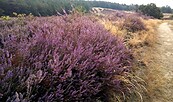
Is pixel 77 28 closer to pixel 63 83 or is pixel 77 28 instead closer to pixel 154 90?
pixel 154 90

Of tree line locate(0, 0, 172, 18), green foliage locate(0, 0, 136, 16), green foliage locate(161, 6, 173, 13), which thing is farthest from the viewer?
green foliage locate(161, 6, 173, 13)

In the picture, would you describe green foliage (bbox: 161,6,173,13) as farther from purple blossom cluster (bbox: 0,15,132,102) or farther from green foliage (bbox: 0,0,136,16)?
purple blossom cluster (bbox: 0,15,132,102)

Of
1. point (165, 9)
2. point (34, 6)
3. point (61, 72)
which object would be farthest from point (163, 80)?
point (165, 9)

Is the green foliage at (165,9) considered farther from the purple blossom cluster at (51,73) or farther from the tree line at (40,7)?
the purple blossom cluster at (51,73)

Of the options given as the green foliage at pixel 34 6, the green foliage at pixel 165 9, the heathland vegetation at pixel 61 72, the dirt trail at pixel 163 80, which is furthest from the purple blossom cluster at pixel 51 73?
the green foliage at pixel 165 9

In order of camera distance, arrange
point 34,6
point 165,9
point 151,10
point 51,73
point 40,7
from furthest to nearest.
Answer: point 165,9
point 40,7
point 34,6
point 151,10
point 51,73

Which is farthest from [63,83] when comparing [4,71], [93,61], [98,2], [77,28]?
[98,2]

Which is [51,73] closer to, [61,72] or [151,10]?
[61,72]

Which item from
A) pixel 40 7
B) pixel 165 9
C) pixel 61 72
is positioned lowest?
pixel 165 9

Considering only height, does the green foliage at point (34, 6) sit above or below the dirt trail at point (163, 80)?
below

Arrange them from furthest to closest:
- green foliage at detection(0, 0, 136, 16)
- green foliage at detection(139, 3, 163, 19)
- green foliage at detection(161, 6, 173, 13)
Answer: green foliage at detection(161, 6, 173, 13) < green foliage at detection(0, 0, 136, 16) < green foliage at detection(139, 3, 163, 19)

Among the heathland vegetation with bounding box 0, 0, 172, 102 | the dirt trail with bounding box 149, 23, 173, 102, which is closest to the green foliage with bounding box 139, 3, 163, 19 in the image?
the dirt trail with bounding box 149, 23, 173, 102

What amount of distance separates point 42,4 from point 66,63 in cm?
6920

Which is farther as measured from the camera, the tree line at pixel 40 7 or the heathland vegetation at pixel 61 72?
the tree line at pixel 40 7
